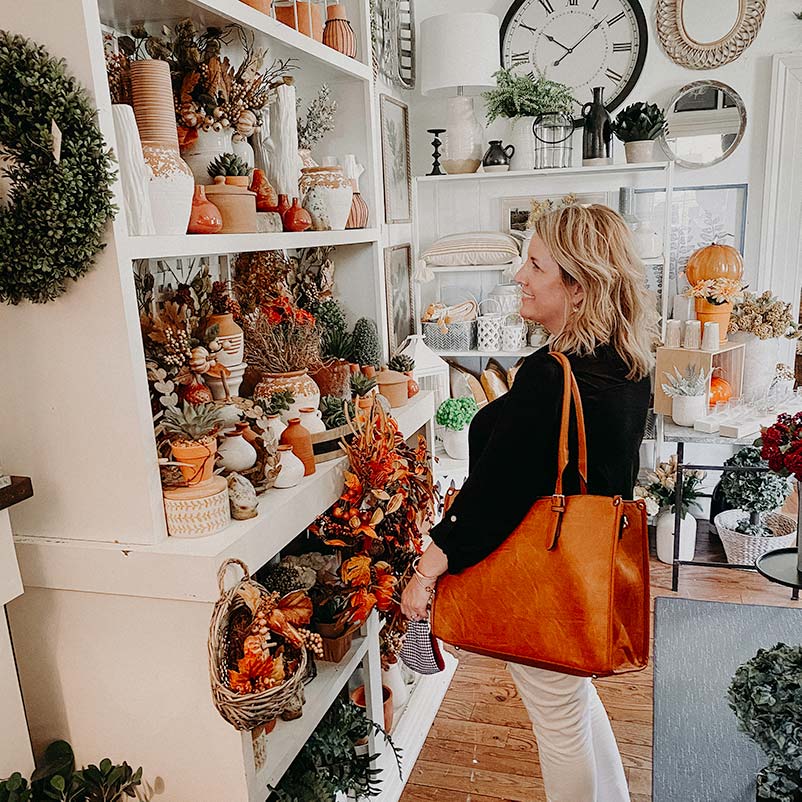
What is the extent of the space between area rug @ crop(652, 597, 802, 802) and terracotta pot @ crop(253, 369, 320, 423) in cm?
143

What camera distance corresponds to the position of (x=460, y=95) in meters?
3.53

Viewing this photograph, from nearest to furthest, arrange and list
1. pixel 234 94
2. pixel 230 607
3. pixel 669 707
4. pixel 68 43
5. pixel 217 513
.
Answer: pixel 68 43
pixel 230 607
pixel 217 513
pixel 234 94
pixel 669 707

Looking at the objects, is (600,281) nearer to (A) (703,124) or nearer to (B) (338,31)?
(B) (338,31)

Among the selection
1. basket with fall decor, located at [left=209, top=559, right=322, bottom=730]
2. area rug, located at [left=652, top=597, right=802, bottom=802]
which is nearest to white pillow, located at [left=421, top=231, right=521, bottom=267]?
area rug, located at [left=652, top=597, right=802, bottom=802]

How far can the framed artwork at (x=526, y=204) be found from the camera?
3.49 meters

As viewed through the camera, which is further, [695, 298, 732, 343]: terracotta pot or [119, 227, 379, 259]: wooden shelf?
[695, 298, 732, 343]: terracotta pot

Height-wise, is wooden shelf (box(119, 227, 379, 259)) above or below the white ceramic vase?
below

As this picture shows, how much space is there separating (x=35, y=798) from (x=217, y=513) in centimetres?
59

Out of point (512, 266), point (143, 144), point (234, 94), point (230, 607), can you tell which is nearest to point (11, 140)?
point (143, 144)

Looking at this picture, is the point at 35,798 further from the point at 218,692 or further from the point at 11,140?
the point at 11,140

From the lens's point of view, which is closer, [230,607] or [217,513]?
[230,607]

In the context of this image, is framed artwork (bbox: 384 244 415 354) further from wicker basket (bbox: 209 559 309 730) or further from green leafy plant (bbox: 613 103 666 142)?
wicker basket (bbox: 209 559 309 730)

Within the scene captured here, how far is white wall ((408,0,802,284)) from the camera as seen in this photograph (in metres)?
3.20

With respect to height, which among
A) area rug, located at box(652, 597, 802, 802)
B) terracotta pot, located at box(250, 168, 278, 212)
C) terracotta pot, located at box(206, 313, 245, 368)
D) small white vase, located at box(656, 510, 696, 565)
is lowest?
area rug, located at box(652, 597, 802, 802)
